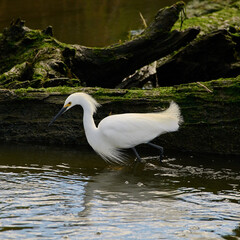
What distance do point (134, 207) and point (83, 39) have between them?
36.2ft

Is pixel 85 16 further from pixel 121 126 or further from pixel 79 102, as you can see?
pixel 121 126

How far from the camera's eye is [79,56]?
948 cm

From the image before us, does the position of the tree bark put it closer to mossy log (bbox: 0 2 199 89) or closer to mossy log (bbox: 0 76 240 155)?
mossy log (bbox: 0 2 199 89)

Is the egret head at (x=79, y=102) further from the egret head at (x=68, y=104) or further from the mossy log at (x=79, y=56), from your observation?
the mossy log at (x=79, y=56)

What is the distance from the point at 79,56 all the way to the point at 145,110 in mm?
2172

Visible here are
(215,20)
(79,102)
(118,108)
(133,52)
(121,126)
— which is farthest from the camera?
(215,20)

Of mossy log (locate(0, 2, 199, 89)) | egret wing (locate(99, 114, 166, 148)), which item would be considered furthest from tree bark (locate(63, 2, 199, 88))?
egret wing (locate(99, 114, 166, 148))

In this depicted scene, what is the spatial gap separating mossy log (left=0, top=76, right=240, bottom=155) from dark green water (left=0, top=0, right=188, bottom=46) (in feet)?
24.9

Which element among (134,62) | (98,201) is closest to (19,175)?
(98,201)

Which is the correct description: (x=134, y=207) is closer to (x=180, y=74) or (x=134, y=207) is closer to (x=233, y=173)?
(x=233, y=173)

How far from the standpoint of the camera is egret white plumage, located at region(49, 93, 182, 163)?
7340 millimetres

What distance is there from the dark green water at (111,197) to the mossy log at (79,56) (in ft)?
4.59

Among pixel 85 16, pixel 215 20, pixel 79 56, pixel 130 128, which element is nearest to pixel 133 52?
pixel 79 56

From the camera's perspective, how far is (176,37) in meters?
9.21
